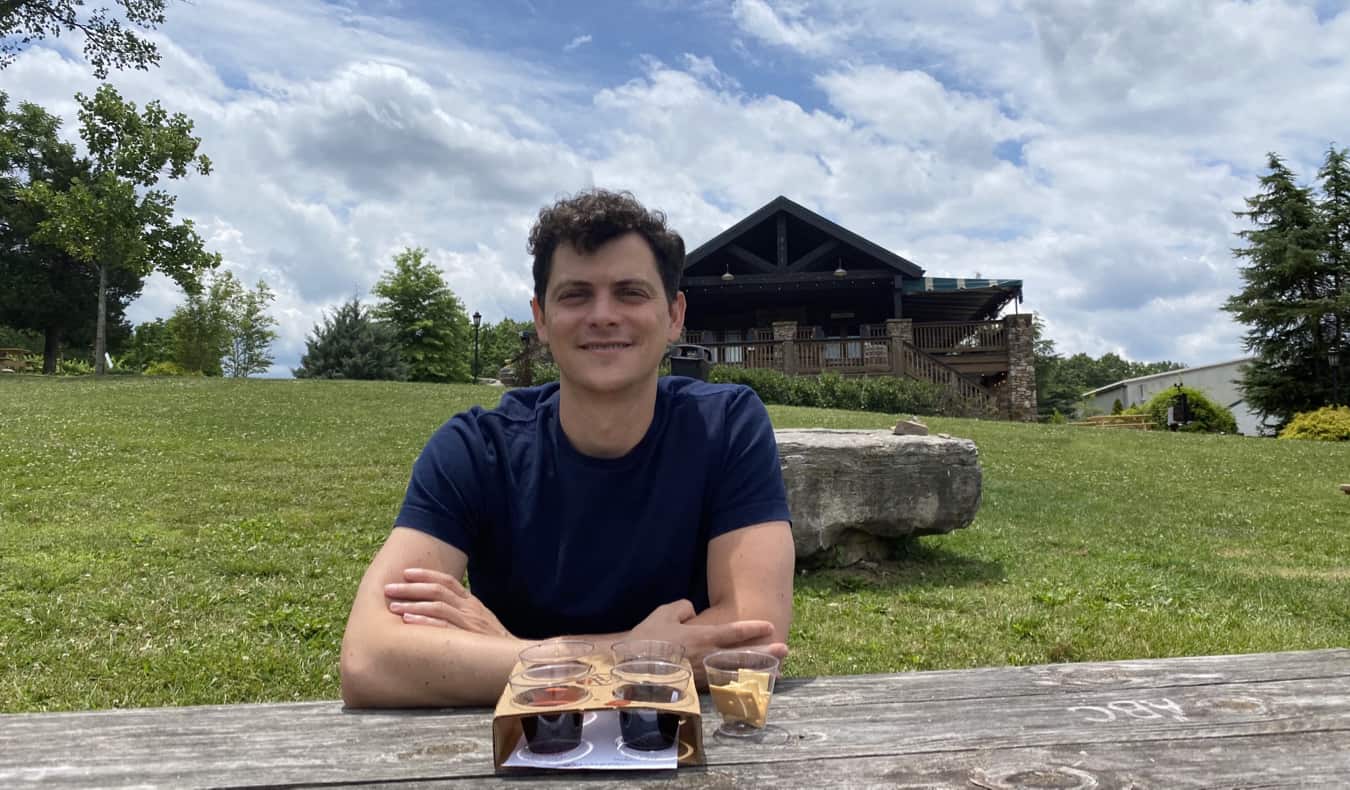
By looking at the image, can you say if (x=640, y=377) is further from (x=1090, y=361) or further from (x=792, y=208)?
(x=1090, y=361)

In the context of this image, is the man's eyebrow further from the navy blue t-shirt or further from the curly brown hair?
the navy blue t-shirt

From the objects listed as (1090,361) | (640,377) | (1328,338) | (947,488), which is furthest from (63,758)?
(1090,361)

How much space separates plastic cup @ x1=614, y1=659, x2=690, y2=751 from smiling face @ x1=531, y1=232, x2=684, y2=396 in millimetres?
948

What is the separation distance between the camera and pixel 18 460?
10539mm

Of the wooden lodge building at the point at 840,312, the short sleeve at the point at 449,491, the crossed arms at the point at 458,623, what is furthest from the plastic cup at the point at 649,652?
the wooden lodge building at the point at 840,312

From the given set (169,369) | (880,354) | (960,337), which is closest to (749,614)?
(880,354)

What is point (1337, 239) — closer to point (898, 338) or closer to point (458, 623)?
point (898, 338)

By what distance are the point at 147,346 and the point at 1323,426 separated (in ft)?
176

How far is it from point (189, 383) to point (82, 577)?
55.3ft

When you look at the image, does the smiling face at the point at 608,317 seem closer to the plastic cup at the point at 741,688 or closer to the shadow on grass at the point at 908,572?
the plastic cup at the point at 741,688

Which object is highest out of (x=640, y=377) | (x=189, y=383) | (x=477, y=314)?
(x=477, y=314)

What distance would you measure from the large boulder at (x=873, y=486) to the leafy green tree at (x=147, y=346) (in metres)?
48.9

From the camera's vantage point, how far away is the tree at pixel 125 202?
83.4 feet

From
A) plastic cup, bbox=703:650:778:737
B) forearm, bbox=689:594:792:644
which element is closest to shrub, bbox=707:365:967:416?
forearm, bbox=689:594:792:644
